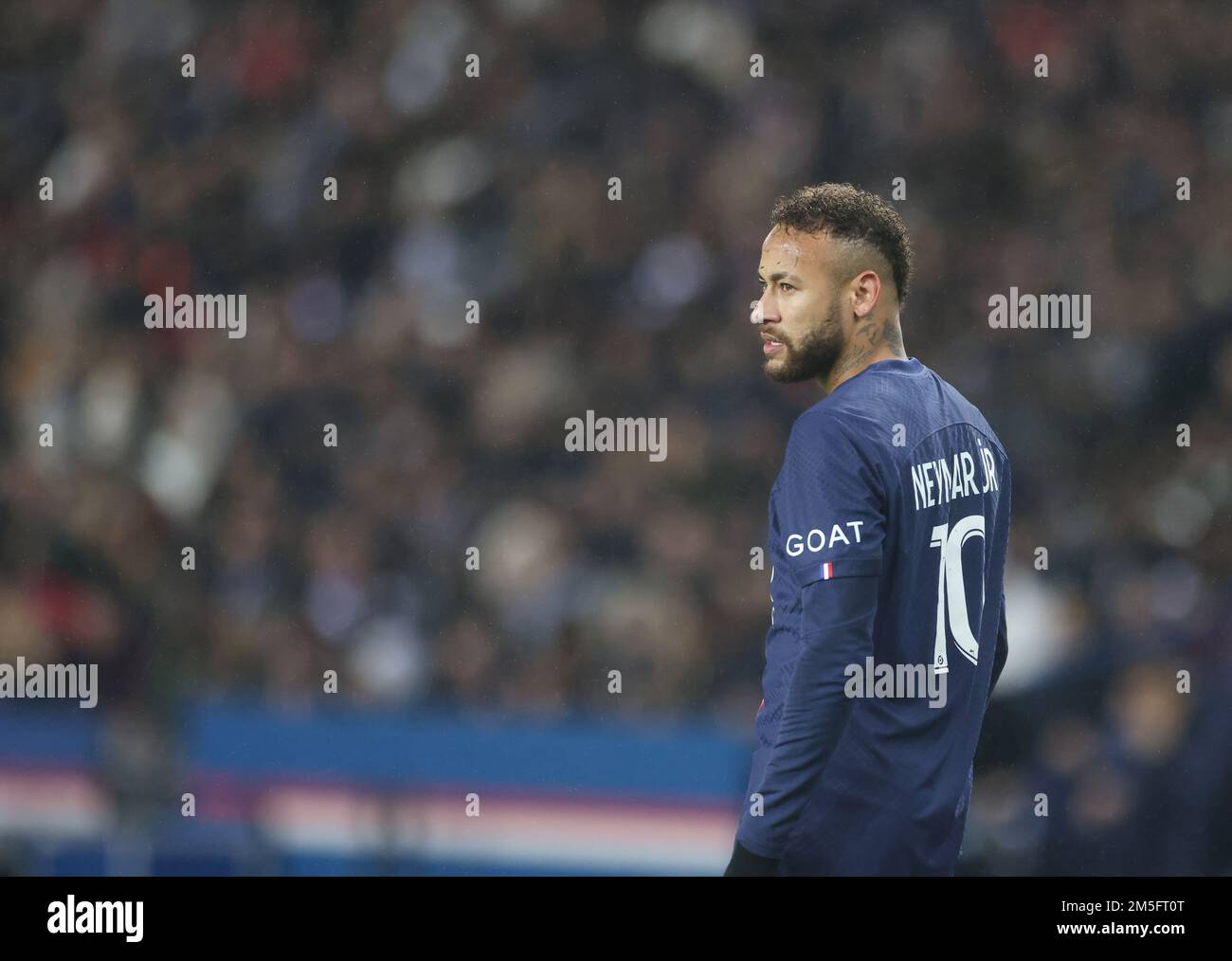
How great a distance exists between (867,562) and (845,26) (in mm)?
4391

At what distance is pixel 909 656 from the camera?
273 centimetres

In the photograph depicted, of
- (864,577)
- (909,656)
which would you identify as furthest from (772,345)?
(909,656)

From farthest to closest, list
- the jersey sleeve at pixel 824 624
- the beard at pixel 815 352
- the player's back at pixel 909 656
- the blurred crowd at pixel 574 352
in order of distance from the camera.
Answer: the blurred crowd at pixel 574 352 → the beard at pixel 815 352 → the player's back at pixel 909 656 → the jersey sleeve at pixel 824 624

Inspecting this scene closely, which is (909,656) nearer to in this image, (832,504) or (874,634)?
(874,634)

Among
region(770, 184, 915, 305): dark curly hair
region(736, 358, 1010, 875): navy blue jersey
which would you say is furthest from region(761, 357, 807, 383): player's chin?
region(770, 184, 915, 305): dark curly hair

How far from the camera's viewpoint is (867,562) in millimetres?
2619

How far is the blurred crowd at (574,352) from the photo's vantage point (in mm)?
5500

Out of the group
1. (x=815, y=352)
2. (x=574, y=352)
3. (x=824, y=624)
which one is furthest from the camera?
(x=574, y=352)

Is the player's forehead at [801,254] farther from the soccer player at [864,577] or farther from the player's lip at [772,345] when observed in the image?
the player's lip at [772,345]

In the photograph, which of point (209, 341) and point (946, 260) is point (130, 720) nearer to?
point (209, 341)

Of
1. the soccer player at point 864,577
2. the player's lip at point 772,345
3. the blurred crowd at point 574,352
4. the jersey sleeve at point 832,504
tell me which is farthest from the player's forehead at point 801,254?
the blurred crowd at point 574,352

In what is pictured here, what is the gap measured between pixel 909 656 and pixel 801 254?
2.78 feet

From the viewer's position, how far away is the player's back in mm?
2717

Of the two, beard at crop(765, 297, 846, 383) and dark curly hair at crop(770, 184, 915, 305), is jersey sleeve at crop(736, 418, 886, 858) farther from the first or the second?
dark curly hair at crop(770, 184, 915, 305)
